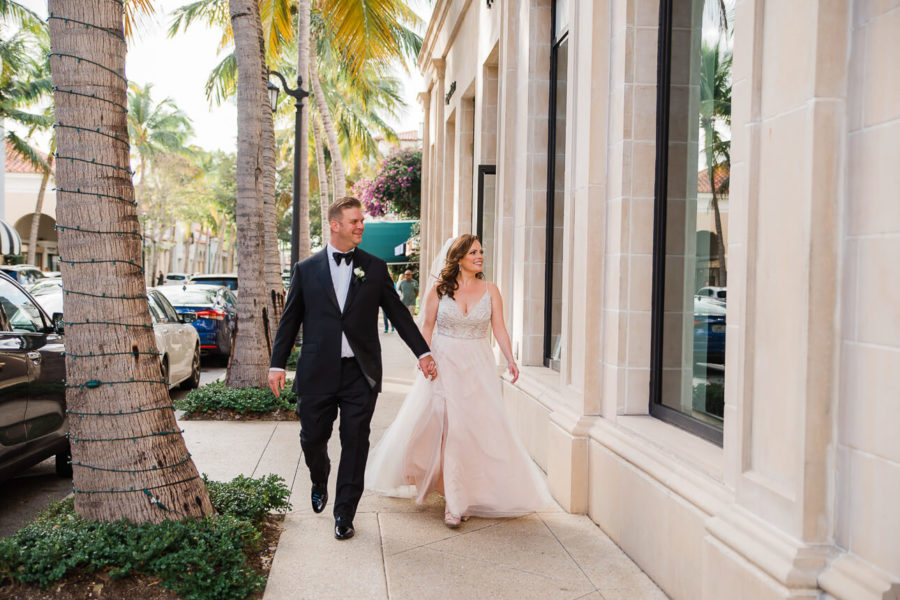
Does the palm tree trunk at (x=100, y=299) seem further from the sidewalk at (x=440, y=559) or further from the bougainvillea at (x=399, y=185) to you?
the bougainvillea at (x=399, y=185)

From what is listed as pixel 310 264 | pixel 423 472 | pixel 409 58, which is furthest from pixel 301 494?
pixel 409 58

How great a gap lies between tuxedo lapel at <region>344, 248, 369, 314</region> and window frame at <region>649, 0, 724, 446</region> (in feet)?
6.60

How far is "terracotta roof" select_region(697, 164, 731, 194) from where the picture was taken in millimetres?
4879

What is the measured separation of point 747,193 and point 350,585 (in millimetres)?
2926

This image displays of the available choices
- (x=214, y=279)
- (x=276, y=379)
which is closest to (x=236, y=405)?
(x=276, y=379)

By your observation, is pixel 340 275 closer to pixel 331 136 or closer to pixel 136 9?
pixel 136 9

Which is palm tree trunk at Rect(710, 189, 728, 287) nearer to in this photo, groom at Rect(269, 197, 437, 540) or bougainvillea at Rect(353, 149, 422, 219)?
groom at Rect(269, 197, 437, 540)

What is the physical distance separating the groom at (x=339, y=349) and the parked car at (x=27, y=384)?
6.49 feet

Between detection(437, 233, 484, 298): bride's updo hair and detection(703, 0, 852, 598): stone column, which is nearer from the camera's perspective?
detection(703, 0, 852, 598): stone column

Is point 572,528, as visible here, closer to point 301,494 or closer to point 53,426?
point 301,494

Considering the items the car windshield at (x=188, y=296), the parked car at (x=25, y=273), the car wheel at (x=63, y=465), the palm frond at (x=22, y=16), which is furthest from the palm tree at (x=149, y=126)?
the car wheel at (x=63, y=465)

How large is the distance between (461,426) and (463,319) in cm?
80

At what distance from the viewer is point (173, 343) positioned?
11133 millimetres

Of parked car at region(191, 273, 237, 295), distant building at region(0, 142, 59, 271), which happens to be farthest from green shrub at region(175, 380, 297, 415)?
distant building at region(0, 142, 59, 271)
